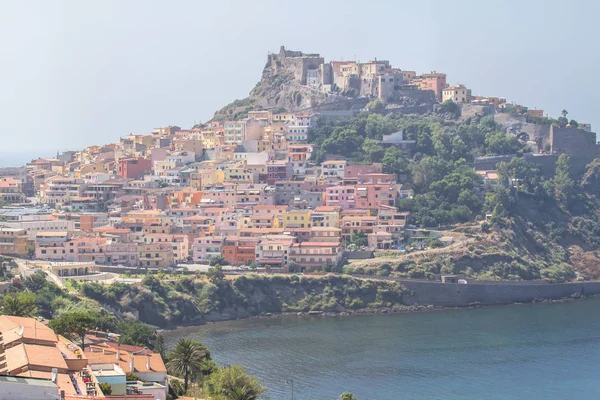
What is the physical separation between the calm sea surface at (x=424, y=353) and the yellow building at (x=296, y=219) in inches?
239

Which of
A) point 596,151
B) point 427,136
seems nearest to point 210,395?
point 427,136

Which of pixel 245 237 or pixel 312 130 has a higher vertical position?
pixel 312 130

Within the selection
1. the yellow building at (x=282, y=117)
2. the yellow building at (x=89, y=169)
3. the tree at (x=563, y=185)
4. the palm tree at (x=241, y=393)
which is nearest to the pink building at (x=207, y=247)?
the yellow building at (x=89, y=169)

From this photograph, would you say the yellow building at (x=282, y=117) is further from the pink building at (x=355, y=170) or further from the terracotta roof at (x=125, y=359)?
the terracotta roof at (x=125, y=359)

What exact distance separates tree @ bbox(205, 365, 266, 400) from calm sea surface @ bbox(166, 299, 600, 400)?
5237mm

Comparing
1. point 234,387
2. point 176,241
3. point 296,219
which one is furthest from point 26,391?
point 296,219

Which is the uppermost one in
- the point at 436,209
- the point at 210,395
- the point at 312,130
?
the point at 312,130

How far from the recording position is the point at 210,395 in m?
23.7

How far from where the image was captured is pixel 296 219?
149 ft

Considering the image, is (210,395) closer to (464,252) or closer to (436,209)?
(464,252)

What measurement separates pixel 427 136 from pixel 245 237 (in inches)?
545

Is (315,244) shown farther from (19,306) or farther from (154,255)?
(19,306)

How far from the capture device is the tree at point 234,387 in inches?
879

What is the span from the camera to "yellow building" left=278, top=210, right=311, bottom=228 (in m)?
45.3
